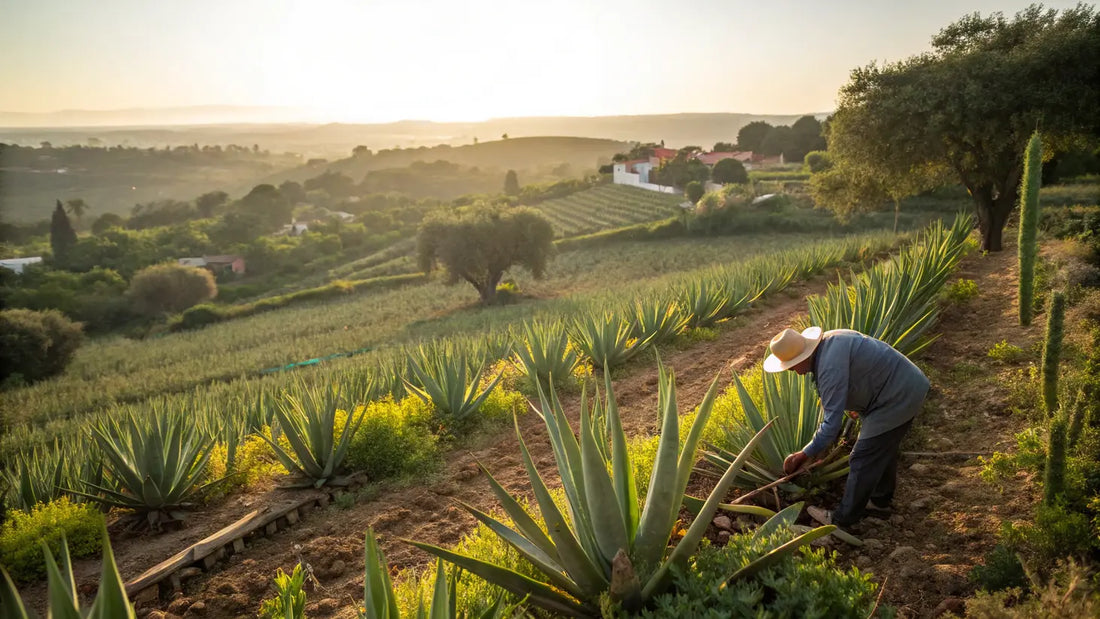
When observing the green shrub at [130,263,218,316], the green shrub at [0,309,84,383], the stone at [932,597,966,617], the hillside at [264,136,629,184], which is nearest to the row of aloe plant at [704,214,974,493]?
the stone at [932,597,966,617]

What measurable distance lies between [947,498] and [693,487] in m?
1.59

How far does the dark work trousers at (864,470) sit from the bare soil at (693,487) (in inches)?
6.9

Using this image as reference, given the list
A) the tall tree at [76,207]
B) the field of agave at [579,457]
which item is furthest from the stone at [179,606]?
the tall tree at [76,207]

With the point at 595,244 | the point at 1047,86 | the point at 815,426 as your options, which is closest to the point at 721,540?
the point at 815,426

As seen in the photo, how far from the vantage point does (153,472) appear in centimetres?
500

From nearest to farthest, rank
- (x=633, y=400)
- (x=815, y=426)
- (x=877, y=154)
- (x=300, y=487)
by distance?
(x=815, y=426) < (x=300, y=487) < (x=633, y=400) < (x=877, y=154)

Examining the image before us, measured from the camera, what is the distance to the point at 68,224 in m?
60.8

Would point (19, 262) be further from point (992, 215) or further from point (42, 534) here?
point (992, 215)

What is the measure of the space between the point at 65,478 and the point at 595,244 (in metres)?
39.4

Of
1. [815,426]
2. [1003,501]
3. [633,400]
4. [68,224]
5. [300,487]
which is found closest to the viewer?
[1003,501]

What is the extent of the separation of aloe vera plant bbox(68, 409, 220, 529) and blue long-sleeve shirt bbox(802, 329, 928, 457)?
4.95 m

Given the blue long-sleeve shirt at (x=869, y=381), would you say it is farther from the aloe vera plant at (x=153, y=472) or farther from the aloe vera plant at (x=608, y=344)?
the aloe vera plant at (x=153, y=472)

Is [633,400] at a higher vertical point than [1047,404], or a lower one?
lower

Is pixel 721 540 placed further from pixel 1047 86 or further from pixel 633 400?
pixel 1047 86
